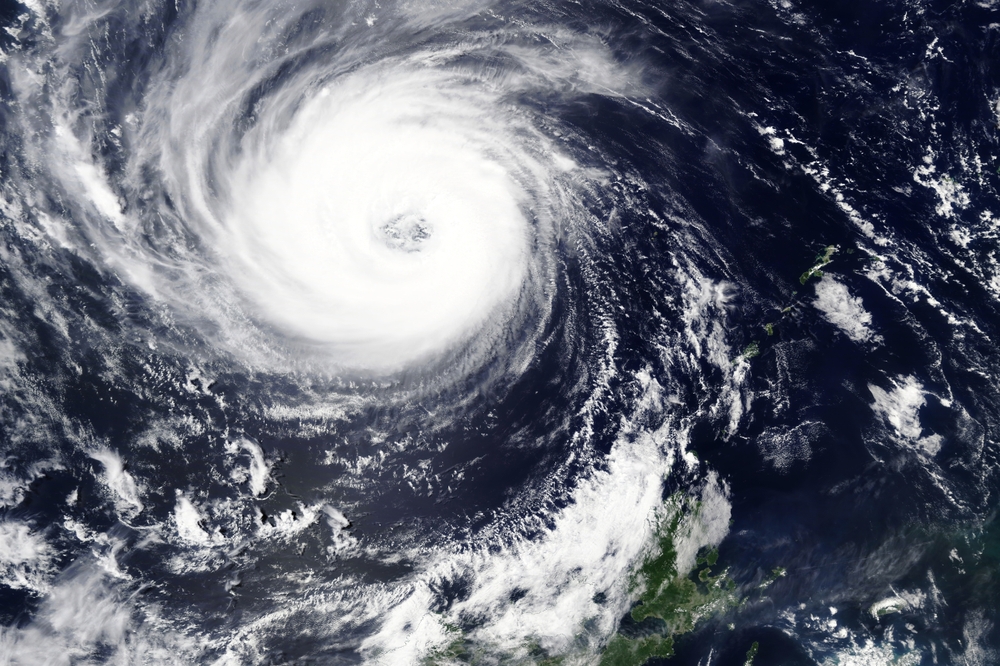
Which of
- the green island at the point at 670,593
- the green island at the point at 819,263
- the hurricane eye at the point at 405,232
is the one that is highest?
the hurricane eye at the point at 405,232

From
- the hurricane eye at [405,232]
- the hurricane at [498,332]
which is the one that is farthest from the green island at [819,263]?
the hurricane eye at [405,232]

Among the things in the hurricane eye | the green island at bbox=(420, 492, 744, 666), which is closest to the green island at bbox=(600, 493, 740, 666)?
the green island at bbox=(420, 492, 744, 666)

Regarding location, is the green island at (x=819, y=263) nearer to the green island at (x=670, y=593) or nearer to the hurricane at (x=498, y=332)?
the hurricane at (x=498, y=332)

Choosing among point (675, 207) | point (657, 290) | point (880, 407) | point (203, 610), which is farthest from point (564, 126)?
point (203, 610)

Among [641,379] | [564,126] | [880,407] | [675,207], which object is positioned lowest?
[880,407]

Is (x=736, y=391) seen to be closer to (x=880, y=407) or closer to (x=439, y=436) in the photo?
(x=880, y=407)

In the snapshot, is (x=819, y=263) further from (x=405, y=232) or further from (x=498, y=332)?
(x=405, y=232)

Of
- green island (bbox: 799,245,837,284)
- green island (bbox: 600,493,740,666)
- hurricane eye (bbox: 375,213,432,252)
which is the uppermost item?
hurricane eye (bbox: 375,213,432,252)

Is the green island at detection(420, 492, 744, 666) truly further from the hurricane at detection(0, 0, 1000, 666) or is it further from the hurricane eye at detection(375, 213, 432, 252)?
the hurricane eye at detection(375, 213, 432, 252)

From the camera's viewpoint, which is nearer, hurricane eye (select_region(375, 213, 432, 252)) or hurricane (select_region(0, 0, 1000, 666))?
hurricane (select_region(0, 0, 1000, 666))
